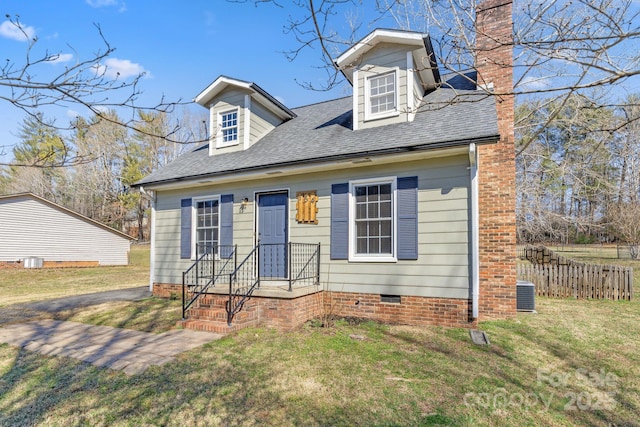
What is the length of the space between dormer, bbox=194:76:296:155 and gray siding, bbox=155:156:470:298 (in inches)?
76.7

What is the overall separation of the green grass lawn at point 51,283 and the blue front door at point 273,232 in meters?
6.72

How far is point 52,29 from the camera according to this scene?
10.4 feet

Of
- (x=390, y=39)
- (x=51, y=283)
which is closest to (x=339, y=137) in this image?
(x=390, y=39)

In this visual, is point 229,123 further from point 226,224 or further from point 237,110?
point 226,224

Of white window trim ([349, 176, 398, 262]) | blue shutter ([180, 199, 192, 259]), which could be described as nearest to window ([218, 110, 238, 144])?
blue shutter ([180, 199, 192, 259])

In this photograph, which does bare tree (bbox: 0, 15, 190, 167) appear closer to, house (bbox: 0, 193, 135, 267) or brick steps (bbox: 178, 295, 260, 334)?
brick steps (bbox: 178, 295, 260, 334)

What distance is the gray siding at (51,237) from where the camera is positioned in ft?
59.9

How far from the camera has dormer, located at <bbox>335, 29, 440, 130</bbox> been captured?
292 inches

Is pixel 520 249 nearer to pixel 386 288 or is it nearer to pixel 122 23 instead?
pixel 386 288

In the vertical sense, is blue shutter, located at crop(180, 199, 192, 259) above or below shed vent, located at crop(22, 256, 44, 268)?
above

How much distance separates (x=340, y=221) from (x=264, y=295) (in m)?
2.10

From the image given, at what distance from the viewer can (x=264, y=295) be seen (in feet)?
21.8

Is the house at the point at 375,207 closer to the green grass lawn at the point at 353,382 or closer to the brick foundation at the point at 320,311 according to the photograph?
the brick foundation at the point at 320,311

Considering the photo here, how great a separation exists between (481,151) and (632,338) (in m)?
3.94
